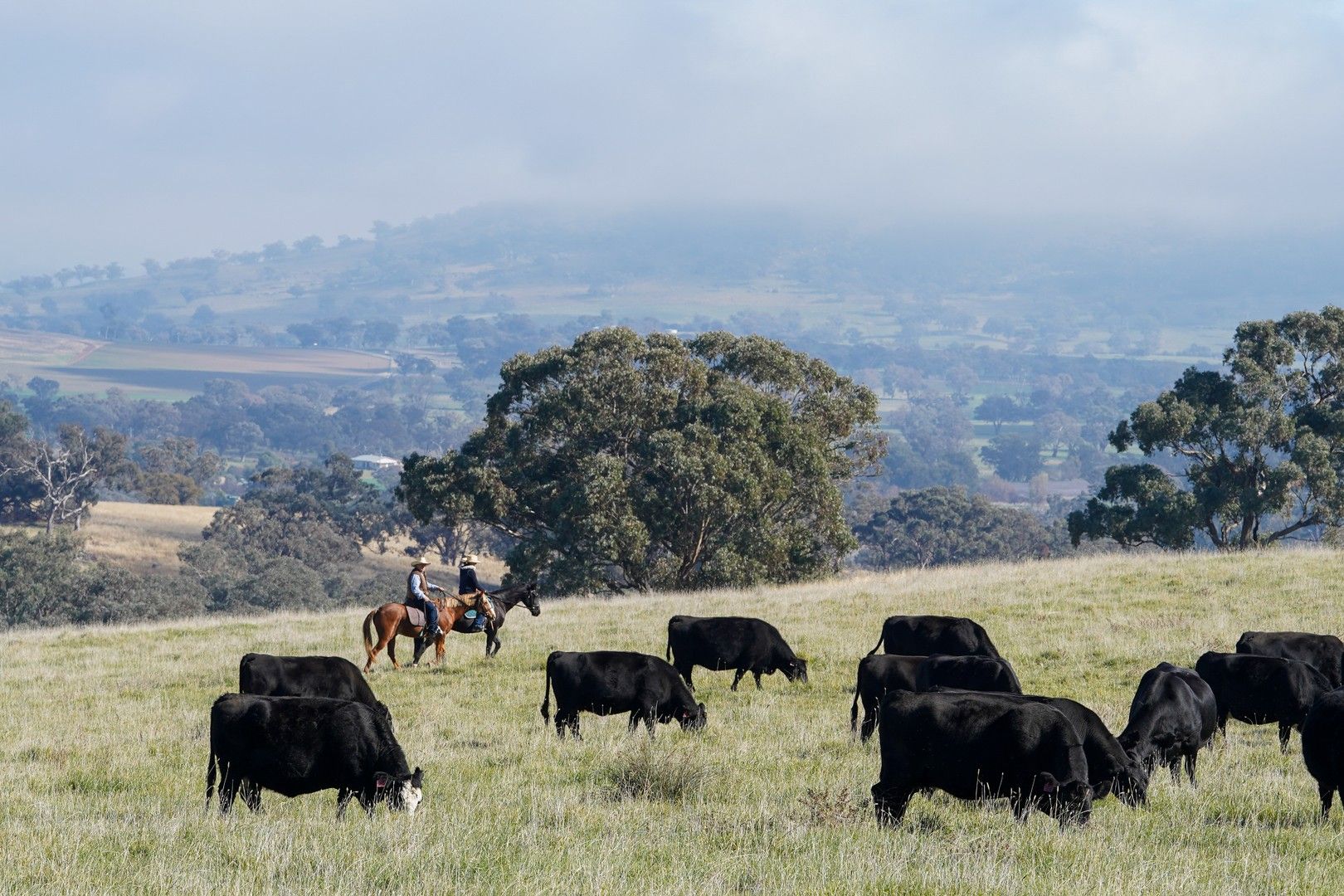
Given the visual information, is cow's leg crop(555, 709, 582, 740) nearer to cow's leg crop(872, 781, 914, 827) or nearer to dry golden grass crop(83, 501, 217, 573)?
cow's leg crop(872, 781, 914, 827)

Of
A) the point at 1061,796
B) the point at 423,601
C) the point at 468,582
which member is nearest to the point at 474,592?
the point at 468,582

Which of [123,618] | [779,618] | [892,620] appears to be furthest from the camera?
[123,618]

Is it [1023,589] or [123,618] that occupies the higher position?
[1023,589]

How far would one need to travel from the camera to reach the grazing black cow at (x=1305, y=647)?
17.6 meters

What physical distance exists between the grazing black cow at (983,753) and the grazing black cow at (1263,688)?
17.9 ft

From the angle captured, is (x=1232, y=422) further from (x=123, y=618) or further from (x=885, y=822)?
(x=123, y=618)

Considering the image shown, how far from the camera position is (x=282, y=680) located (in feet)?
53.0

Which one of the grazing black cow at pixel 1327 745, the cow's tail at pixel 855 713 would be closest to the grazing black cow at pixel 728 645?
the cow's tail at pixel 855 713

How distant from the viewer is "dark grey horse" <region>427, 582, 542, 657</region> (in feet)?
75.2

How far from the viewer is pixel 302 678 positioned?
53.2ft

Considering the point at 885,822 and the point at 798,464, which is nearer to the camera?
the point at 885,822

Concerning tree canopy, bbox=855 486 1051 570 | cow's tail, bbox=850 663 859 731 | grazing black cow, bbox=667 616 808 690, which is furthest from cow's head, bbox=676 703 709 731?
tree canopy, bbox=855 486 1051 570

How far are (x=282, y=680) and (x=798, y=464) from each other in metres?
26.3

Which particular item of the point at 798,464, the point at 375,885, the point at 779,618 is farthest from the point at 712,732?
the point at 798,464
